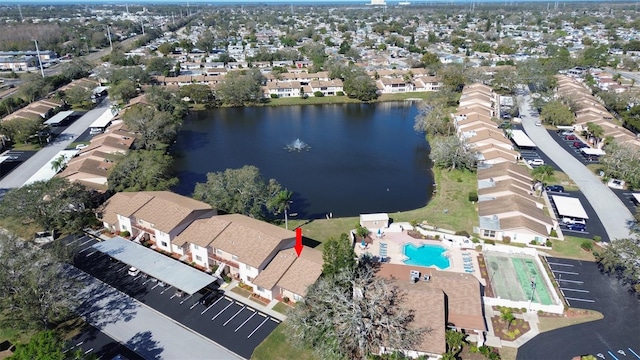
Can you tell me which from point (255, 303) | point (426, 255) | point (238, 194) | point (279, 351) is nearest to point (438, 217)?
point (426, 255)

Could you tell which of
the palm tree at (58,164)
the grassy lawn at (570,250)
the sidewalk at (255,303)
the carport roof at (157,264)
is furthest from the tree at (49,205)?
the grassy lawn at (570,250)

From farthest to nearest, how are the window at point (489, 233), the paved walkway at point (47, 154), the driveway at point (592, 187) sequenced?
the paved walkway at point (47, 154) → the driveway at point (592, 187) → the window at point (489, 233)

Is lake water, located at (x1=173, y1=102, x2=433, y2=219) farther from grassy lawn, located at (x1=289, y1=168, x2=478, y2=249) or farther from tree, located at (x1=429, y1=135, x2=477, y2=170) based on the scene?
tree, located at (x1=429, y1=135, x2=477, y2=170)

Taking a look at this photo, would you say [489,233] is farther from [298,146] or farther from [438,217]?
[298,146]

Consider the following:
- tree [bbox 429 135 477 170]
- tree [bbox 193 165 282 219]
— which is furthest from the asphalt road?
tree [bbox 193 165 282 219]

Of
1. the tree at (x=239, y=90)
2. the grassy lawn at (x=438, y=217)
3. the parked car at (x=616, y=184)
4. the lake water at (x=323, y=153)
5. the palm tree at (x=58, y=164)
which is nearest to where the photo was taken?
the grassy lawn at (x=438, y=217)

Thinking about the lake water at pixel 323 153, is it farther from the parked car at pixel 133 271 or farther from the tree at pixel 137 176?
the parked car at pixel 133 271
